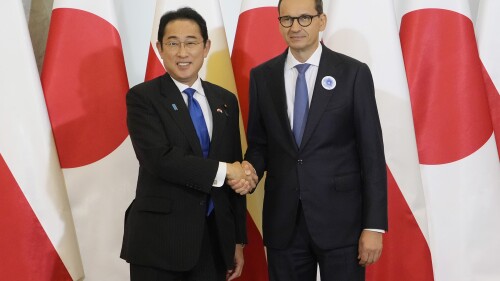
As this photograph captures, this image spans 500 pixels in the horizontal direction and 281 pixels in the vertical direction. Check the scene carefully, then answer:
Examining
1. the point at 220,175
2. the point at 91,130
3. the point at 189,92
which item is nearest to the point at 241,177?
the point at 220,175

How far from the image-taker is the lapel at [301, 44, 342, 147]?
4.85ft

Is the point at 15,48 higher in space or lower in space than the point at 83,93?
higher

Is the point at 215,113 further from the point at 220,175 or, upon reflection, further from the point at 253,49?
the point at 253,49

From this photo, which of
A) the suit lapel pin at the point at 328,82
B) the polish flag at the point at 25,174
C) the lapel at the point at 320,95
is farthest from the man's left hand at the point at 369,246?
the polish flag at the point at 25,174

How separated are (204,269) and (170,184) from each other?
0.25 meters

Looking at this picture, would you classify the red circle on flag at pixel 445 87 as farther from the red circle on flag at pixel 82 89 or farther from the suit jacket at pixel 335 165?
the red circle on flag at pixel 82 89

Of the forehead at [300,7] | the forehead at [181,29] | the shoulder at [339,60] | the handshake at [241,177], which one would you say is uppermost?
the forehead at [300,7]

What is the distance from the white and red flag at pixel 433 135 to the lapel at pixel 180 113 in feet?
2.59

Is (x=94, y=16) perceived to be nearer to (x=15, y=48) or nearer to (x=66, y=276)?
(x=15, y=48)

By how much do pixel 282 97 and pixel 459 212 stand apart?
0.93 metres

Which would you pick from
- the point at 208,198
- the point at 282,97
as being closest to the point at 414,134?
the point at 282,97

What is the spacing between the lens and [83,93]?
1955 millimetres

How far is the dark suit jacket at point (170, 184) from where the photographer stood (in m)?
1.43

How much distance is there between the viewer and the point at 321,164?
4.89 ft
